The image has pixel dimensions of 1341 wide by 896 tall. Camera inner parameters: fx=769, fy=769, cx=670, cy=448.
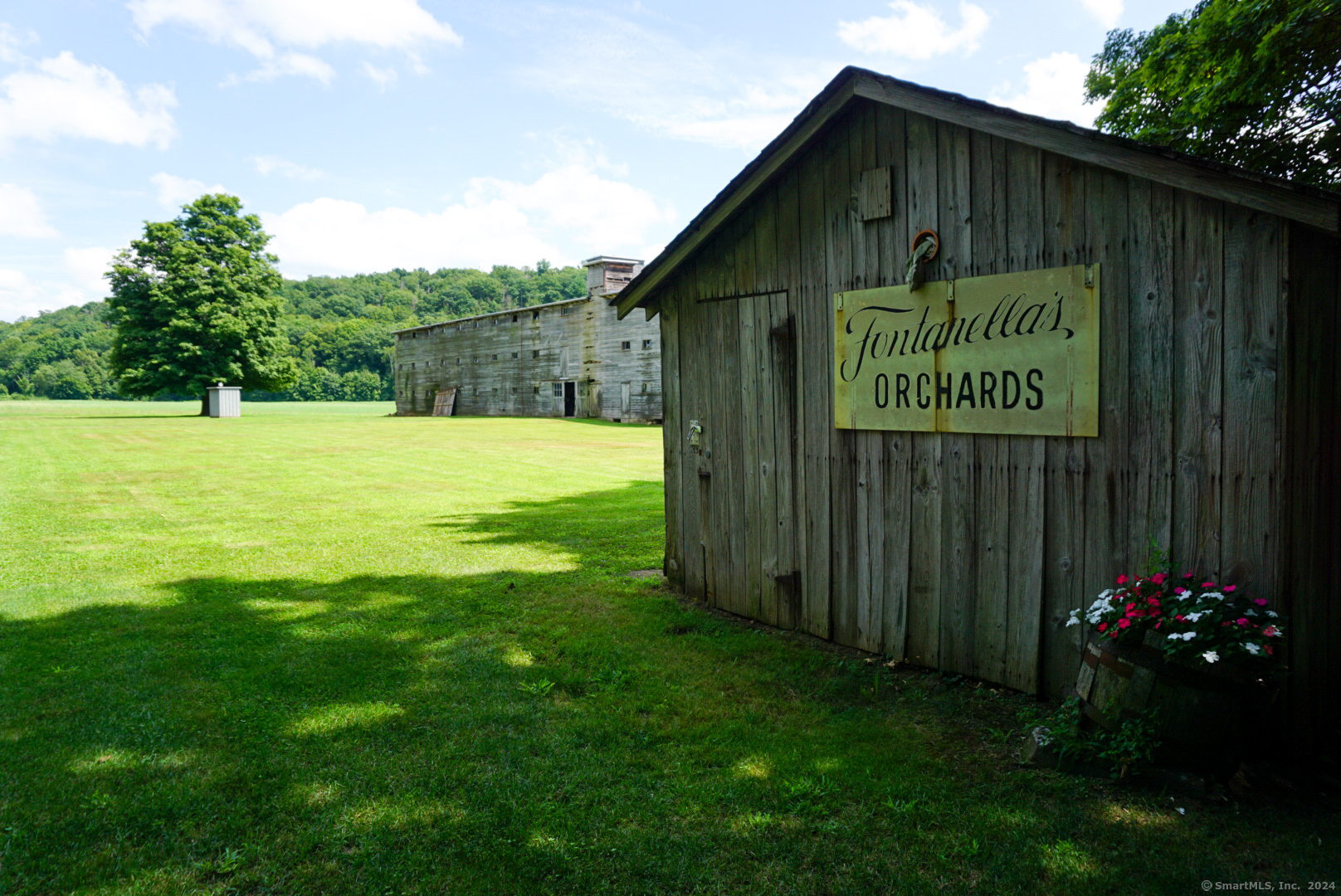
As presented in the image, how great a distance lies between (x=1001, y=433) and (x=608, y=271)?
118 ft

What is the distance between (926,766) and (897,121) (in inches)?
166

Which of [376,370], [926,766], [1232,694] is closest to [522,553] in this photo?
[926,766]

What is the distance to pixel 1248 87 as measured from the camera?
966cm

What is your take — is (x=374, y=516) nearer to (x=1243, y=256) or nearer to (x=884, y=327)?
(x=884, y=327)

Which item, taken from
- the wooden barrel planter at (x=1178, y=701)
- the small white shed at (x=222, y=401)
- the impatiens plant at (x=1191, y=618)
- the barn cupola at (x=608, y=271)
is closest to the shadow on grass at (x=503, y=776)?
the wooden barrel planter at (x=1178, y=701)

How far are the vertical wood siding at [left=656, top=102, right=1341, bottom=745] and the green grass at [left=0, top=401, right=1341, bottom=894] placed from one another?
58cm

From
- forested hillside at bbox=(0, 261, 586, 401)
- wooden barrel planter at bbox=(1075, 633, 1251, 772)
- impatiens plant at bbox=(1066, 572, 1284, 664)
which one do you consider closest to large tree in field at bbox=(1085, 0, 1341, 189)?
impatiens plant at bbox=(1066, 572, 1284, 664)

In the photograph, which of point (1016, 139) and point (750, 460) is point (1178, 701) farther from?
point (750, 460)

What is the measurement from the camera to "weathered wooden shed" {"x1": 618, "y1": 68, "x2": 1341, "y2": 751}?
3.86 metres

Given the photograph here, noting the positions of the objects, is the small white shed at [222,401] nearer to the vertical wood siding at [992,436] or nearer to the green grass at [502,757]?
the green grass at [502,757]

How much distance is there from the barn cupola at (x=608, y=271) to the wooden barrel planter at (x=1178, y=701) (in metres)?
36.3

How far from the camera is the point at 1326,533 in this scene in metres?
4.02

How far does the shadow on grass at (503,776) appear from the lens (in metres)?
3.20

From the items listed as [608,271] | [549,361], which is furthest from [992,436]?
[549,361]
